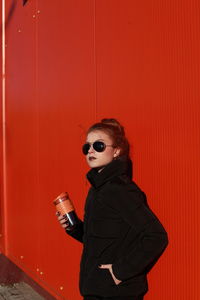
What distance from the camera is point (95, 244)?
8.48 ft

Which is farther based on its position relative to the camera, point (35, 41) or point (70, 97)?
point (35, 41)

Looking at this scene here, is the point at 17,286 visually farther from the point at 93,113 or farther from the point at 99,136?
the point at 99,136

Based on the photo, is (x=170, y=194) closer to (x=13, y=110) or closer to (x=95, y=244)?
(x=95, y=244)

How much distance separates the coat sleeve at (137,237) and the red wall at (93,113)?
0.21m

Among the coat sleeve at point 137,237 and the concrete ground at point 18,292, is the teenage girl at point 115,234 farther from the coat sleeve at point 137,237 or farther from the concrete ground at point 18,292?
the concrete ground at point 18,292

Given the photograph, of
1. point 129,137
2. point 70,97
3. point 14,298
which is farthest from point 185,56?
point 14,298

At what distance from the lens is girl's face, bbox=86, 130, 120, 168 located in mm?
2717

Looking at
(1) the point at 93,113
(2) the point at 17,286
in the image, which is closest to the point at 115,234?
(1) the point at 93,113

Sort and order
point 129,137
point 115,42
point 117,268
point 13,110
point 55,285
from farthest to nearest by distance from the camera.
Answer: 1. point 13,110
2. point 55,285
3. point 115,42
4. point 129,137
5. point 117,268

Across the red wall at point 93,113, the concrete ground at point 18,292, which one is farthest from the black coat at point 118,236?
the concrete ground at point 18,292

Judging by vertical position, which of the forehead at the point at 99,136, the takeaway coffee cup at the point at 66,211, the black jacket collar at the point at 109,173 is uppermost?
Answer: the forehead at the point at 99,136

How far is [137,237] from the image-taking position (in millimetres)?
2471

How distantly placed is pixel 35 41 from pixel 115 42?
1.91m

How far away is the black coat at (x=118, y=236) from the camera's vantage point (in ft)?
7.87
